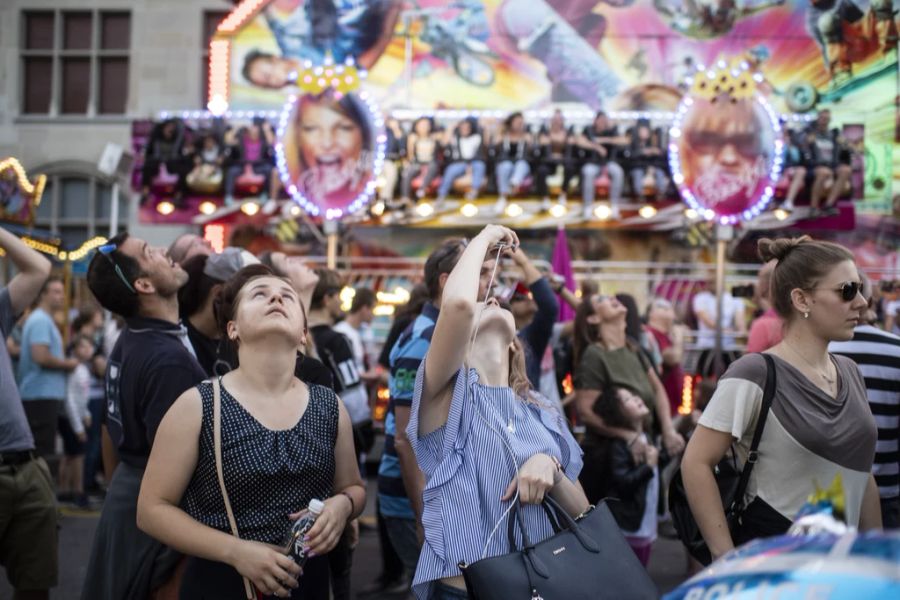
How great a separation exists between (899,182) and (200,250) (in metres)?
15.4

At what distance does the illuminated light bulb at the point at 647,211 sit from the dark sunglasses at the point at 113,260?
1142 cm

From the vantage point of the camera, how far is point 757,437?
330 cm

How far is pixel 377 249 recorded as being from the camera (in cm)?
1780

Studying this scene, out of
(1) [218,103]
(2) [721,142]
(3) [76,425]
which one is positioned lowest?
(3) [76,425]

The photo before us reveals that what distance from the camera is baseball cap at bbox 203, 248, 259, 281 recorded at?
4457 mm

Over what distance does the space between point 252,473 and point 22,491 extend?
1.81 m

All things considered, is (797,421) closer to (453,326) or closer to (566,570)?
(566,570)

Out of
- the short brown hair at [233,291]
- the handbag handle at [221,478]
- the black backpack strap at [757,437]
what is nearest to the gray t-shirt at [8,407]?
the short brown hair at [233,291]

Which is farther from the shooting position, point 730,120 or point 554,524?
point 730,120

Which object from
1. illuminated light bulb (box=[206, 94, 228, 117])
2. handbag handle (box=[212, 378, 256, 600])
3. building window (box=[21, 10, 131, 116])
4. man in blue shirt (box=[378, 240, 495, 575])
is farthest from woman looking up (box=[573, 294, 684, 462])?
building window (box=[21, 10, 131, 116])

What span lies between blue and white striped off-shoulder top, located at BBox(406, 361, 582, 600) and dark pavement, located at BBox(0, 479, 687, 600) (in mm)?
3684

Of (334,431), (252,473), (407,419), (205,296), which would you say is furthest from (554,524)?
(205,296)

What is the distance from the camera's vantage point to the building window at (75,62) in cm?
2091

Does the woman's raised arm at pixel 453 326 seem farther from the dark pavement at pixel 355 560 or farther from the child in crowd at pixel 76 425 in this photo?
the child in crowd at pixel 76 425
